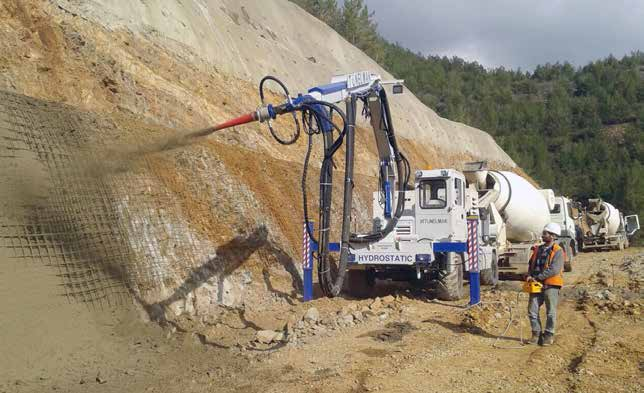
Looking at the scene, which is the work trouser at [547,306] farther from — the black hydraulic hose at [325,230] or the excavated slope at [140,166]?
the excavated slope at [140,166]

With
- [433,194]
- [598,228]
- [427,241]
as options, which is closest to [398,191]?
[433,194]

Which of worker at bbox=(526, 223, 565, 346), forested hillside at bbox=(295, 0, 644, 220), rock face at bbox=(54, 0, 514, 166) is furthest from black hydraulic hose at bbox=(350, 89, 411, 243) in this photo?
forested hillside at bbox=(295, 0, 644, 220)

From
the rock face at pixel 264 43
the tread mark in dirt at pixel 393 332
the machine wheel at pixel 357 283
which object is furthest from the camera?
the rock face at pixel 264 43

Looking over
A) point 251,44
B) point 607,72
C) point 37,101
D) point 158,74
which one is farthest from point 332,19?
point 607,72

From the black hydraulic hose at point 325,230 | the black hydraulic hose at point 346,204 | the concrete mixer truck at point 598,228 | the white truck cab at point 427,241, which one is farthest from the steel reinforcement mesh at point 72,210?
the concrete mixer truck at point 598,228

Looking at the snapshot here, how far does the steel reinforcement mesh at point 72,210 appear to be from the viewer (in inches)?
300

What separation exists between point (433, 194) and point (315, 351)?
5.24 metres

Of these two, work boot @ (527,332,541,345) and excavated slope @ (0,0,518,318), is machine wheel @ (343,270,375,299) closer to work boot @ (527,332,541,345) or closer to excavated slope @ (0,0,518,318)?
excavated slope @ (0,0,518,318)

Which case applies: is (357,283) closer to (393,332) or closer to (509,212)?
(393,332)

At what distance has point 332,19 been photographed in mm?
62531

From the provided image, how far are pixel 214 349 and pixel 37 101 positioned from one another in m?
5.20

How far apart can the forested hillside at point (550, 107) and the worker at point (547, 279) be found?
4632 cm

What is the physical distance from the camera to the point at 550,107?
95.4 metres

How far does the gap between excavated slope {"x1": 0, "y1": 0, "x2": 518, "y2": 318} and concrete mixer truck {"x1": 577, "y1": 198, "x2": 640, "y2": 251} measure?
15498mm
